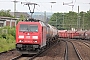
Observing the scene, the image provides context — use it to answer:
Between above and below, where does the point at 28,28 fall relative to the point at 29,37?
above

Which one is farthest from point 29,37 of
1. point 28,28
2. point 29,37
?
point 28,28

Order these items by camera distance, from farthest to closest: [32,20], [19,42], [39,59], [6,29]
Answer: [6,29]
[32,20]
[19,42]
[39,59]

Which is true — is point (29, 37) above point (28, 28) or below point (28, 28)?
below

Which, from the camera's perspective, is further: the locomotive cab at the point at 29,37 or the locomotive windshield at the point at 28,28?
the locomotive windshield at the point at 28,28

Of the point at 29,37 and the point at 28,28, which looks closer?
the point at 29,37

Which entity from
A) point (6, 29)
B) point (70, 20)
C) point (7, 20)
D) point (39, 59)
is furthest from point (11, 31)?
point (70, 20)

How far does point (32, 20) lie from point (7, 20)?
152 ft

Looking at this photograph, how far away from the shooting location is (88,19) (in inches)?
4535

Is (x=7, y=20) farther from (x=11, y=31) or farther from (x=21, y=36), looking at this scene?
(x=21, y=36)

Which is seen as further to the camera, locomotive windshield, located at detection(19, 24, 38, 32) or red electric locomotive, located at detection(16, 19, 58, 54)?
locomotive windshield, located at detection(19, 24, 38, 32)

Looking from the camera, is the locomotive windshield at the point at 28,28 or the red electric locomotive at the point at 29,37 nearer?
the red electric locomotive at the point at 29,37

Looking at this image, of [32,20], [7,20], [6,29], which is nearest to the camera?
[32,20]

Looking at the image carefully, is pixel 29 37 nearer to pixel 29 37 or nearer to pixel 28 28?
pixel 29 37

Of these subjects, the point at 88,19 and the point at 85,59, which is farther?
the point at 88,19
